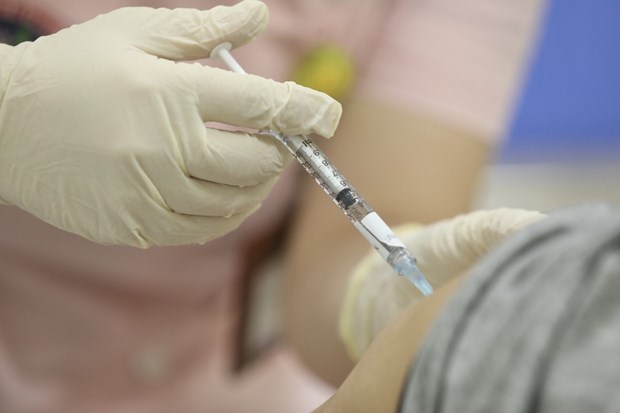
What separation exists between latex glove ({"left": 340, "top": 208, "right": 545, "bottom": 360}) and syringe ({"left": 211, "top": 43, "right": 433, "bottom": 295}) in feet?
0.08

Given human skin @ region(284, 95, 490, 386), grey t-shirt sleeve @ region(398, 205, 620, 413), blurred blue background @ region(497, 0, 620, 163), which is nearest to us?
grey t-shirt sleeve @ region(398, 205, 620, 413)

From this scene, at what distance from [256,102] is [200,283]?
424 millimetres

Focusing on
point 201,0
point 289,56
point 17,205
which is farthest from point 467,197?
point 17,205

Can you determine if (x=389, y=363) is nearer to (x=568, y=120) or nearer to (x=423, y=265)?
(x=423, y=265)

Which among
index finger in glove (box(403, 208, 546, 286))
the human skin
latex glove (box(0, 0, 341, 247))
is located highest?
latex glove (box(0, 0, 341, 247))

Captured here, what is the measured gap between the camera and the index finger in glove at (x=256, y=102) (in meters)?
0.51

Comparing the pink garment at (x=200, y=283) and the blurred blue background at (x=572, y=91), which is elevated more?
the pink garment at (x=200, y=283)

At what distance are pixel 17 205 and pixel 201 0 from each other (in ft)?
0.76

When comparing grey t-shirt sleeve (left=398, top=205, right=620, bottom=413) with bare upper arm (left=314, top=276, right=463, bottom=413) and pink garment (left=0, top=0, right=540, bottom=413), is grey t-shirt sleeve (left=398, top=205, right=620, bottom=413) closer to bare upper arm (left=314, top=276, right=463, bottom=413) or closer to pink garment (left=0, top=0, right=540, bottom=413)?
bare upper arm (left=314, top=276, right=463, bottom=413)

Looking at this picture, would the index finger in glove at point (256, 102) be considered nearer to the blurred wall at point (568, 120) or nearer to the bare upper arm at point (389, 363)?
the bare upper arm at point (389, 363)

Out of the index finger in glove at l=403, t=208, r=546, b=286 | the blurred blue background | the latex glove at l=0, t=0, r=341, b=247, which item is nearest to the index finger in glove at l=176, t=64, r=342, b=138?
the latex glove at l=0, t=0, r=341, b=247

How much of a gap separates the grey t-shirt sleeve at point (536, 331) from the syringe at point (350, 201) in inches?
7.2

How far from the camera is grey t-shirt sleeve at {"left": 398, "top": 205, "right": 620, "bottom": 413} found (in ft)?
1.02

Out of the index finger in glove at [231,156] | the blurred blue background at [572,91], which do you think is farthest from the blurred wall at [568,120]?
the index finger in glove at [231,156]
